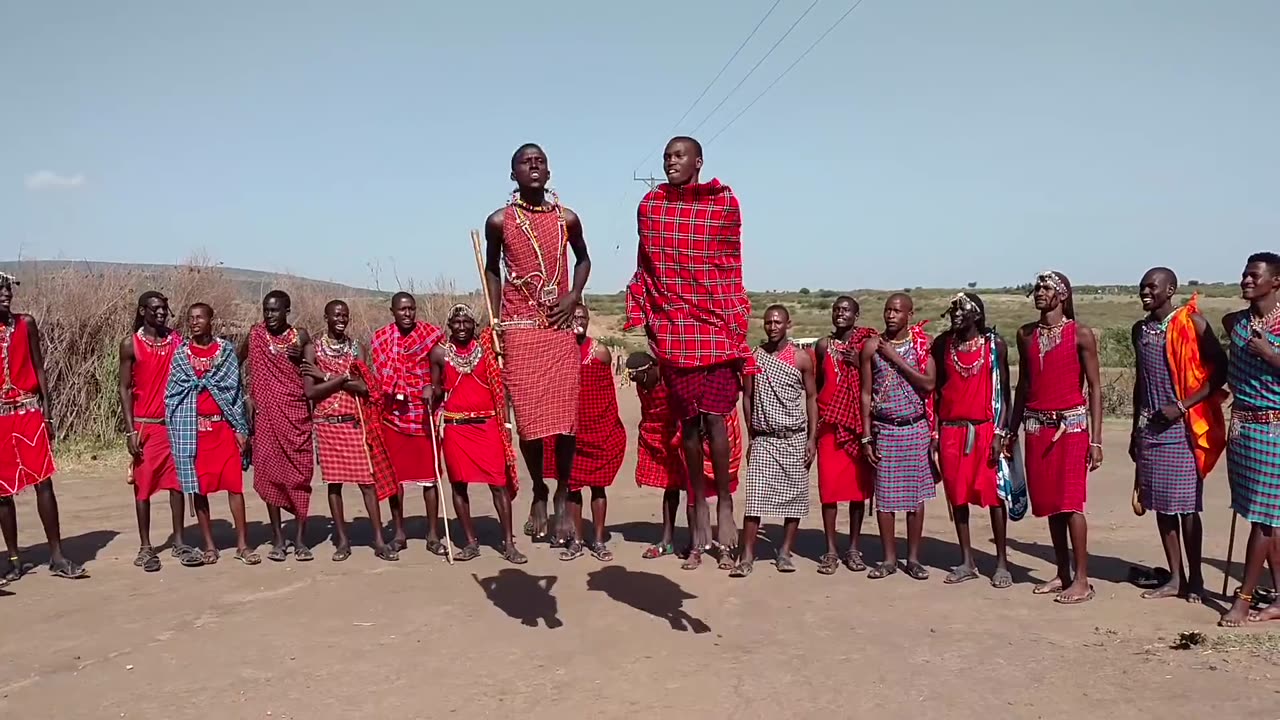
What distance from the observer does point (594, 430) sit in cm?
838

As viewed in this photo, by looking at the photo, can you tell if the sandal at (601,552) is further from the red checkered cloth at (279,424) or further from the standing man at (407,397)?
the red checkered cloth at (279,424)

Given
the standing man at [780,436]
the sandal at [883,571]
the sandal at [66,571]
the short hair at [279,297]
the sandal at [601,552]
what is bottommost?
the sandal at [883,571]

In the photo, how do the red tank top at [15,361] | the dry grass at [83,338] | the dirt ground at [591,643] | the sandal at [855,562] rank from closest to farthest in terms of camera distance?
the dirt ground at [591,643] < the red tank top at [15,361] < the sandal at [855,562] < the dry grass at [83,338]

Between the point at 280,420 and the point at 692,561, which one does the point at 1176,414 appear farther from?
the point at 280,420

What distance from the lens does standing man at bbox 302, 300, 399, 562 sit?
26.3 feet

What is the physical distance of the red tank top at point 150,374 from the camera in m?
7.77

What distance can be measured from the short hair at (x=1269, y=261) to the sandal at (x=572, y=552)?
4.75 meters

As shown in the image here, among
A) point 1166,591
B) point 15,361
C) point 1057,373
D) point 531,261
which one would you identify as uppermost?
point 531,261

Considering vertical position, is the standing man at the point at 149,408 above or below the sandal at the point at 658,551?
above

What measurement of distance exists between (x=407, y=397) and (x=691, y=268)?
3.12 meters

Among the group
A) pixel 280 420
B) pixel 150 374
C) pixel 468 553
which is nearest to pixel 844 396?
pixel 468 553

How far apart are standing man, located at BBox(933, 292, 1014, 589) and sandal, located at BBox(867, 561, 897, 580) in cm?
39

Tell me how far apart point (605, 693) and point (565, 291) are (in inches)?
126

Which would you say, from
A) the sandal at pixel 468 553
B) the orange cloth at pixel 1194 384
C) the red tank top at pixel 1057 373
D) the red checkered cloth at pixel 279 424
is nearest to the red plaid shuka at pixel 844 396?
the red tank top at pixel 1057 373
